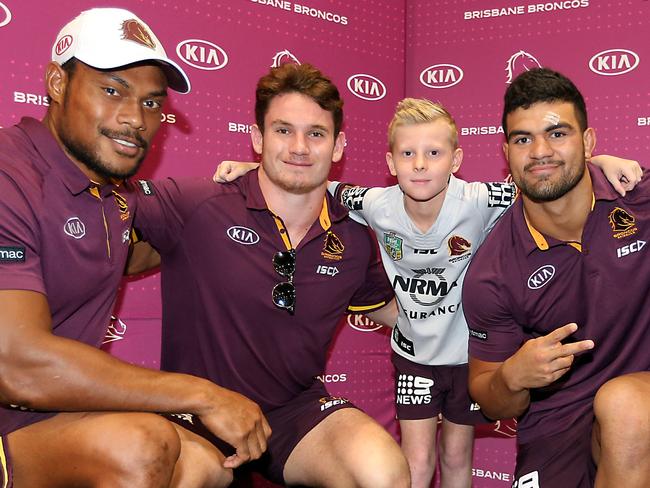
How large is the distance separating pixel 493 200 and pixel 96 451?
5.49 ft

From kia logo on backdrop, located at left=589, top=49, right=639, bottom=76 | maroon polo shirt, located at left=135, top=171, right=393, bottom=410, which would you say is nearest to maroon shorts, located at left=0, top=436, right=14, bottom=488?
maroon polo shirt, located at left=135, top=171, right=393, bottom=410

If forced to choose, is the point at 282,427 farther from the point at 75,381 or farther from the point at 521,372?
the point at 75,381

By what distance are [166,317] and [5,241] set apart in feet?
2.99

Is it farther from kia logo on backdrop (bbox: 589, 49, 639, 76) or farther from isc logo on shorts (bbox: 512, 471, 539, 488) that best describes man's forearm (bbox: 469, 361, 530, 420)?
kia logo on backdrop (bbox: 589, 49, 639, 76)

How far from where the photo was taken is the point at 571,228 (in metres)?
2.32

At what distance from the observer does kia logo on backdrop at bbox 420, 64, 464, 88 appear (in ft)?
12.0

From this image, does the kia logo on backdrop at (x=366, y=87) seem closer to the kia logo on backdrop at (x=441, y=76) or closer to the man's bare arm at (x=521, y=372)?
Answer: the kia logo on backdrop at (x=441, y=76)

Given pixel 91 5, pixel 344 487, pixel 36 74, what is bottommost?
pixel 344 487

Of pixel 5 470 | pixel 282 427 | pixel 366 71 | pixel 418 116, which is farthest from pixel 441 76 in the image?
pixel 5 470

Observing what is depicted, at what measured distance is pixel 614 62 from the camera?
10.7ft

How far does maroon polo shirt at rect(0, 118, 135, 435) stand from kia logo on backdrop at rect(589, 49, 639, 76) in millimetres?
2355

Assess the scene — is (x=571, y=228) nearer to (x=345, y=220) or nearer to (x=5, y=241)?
(x=345, y=220)

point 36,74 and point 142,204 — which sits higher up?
point 36,74

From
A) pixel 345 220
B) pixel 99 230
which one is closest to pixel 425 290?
pixel 345 220
